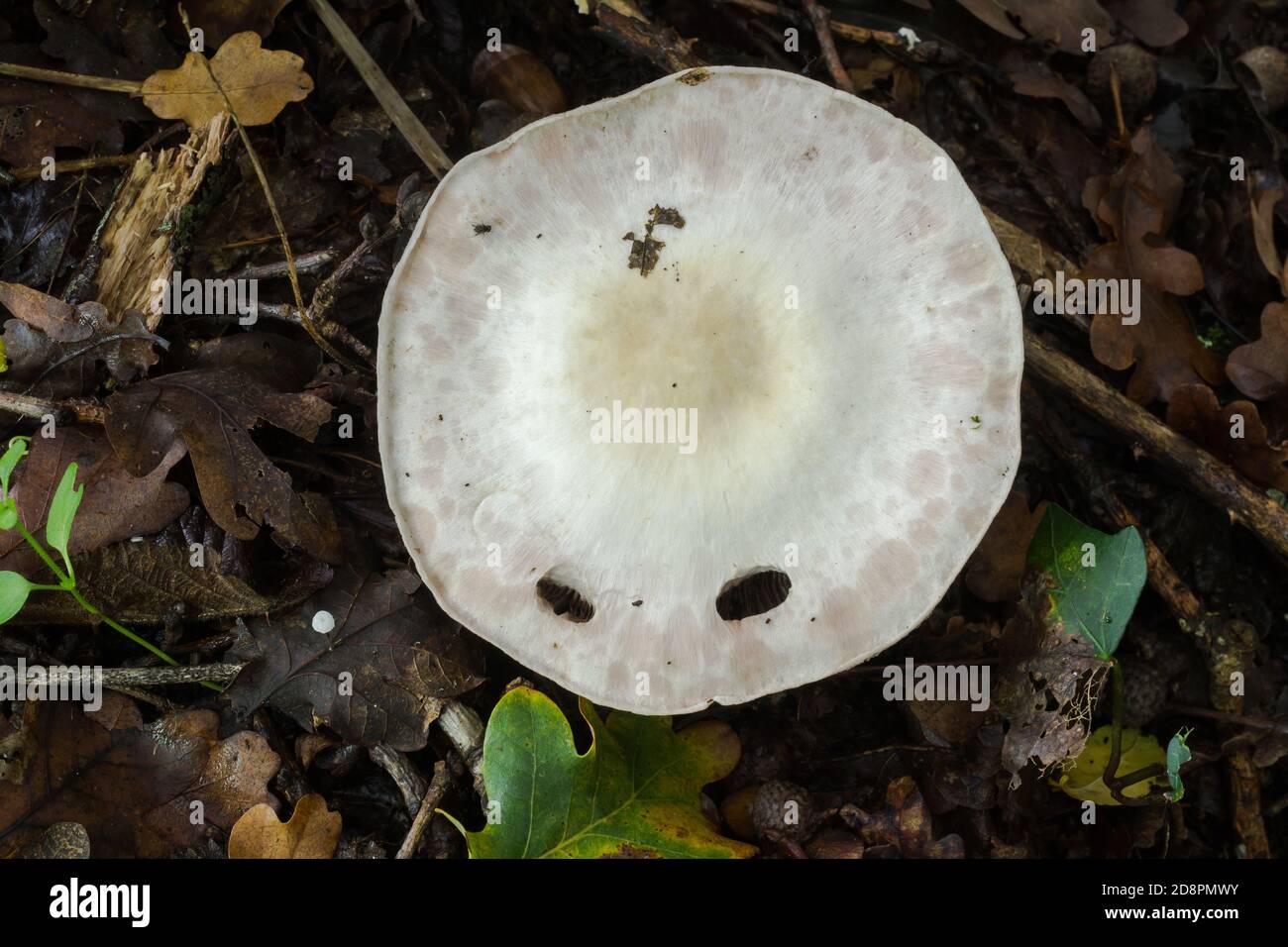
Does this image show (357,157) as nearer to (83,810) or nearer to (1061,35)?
(83,810)

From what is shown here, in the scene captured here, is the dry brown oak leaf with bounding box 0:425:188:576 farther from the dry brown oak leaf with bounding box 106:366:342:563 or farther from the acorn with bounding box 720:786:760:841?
the acorn with bounding box 720:786:760:841

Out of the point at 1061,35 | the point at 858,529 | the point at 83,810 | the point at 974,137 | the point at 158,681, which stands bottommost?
the point at 83,810

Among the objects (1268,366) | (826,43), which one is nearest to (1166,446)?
(1268,366)

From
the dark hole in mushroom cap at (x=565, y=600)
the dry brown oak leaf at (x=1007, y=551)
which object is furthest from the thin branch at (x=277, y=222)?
the dry brown oak leaf at (x=1007, y=551)

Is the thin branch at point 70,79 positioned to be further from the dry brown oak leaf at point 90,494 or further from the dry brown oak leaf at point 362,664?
the dry brown oak leaf at point 362,664

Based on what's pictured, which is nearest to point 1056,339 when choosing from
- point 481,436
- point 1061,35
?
point 1061,35

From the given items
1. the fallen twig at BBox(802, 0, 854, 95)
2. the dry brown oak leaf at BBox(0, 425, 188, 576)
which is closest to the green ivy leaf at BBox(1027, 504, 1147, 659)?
the fallen twig at BBox(802, 0, 854, 95)

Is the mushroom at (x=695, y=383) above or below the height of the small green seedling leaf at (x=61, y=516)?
above
